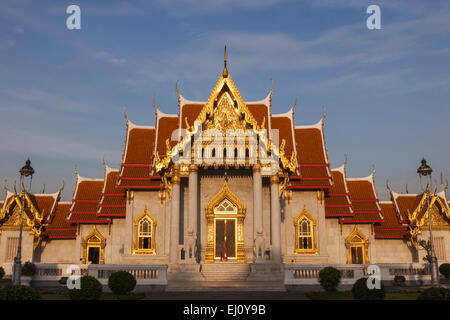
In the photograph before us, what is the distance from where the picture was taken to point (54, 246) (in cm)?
3192

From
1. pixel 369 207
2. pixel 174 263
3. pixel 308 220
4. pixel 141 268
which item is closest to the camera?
pixel 141 268

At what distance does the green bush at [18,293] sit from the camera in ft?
33.9

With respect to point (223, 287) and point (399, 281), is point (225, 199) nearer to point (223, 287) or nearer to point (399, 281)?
point (223, 287)

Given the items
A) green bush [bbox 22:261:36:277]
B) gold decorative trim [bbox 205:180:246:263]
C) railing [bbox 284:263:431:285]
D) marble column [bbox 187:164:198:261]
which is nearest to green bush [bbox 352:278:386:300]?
railing [bbox 284:263:431:285]

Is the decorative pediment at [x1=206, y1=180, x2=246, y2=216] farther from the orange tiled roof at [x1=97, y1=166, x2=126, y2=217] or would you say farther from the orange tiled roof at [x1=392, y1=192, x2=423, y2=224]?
the orange tiled roof at [x1=392, y1=192, x2=423, y2=224]

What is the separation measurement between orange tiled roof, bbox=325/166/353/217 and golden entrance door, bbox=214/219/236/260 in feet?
24.6

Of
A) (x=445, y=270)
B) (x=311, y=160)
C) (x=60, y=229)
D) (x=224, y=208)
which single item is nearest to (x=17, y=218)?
(x=60, y=229)

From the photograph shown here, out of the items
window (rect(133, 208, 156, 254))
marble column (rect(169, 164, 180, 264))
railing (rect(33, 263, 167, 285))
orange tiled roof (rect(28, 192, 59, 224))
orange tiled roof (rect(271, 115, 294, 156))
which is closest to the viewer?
railing (rect(33, 263, 167, 285))

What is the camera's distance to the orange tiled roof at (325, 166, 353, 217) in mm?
30359

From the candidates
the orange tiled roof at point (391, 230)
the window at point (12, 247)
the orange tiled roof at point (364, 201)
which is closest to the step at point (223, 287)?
the orange tiled roof at point (364, 201)

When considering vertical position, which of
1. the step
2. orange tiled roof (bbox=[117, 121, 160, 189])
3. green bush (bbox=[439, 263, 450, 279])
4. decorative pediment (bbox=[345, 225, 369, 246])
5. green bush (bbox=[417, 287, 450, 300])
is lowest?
the step

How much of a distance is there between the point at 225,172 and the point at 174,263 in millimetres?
6665
